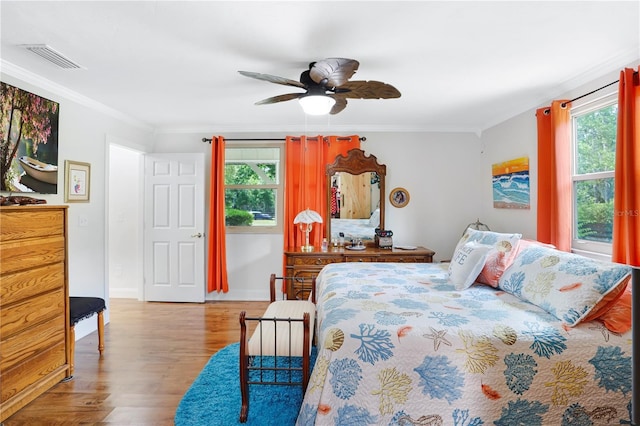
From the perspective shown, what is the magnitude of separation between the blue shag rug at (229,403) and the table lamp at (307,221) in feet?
6.28

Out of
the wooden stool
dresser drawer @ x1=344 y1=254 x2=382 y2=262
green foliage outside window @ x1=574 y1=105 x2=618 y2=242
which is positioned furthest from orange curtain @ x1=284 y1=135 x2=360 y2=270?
green foliage outside window @ x1=574 y1=105 x2=618 y2=242

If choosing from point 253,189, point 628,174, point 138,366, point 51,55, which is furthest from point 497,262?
point 51,55

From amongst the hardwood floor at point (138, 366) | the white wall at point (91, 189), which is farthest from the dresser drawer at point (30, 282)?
the white wall at point (91, 189)

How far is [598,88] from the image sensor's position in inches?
99.0

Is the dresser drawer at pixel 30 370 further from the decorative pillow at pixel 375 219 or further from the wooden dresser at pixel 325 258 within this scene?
the decorative pillow at pixel 375 219

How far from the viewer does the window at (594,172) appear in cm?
250

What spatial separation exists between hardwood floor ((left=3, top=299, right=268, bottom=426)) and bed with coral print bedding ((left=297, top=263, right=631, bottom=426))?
1.29 m

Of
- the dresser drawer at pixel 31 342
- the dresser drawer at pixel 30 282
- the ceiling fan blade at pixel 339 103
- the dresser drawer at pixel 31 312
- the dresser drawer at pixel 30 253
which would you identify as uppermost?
the ceiling fan blade at pixel 339 103

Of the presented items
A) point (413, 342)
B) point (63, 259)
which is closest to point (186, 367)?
point (63, 259)

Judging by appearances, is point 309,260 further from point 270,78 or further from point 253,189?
point 270,78

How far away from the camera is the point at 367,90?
7.60ft

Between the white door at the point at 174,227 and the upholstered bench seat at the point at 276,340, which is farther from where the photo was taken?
the white door at the point at 174,227

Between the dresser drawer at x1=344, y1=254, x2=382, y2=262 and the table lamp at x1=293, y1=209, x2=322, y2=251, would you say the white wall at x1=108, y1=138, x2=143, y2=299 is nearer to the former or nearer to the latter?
the table lamp at x1=293, y1=209, x2=322, y2=251

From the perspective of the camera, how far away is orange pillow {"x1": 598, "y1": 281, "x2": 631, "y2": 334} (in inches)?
60.6
